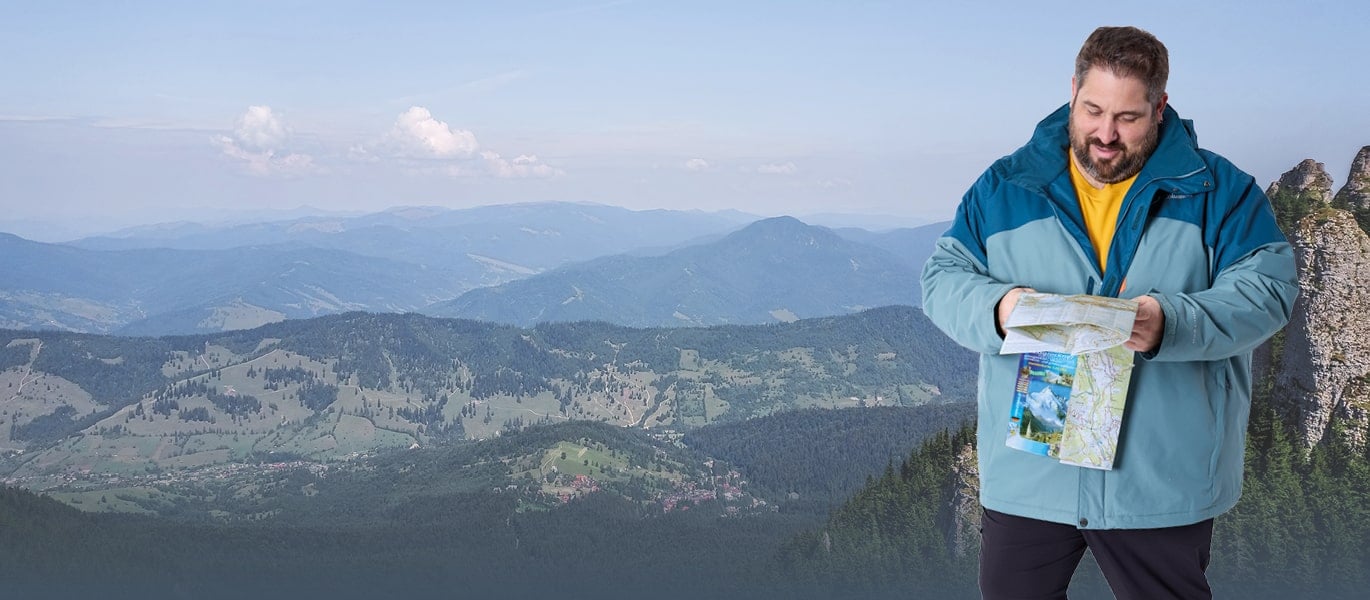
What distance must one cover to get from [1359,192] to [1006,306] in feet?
79.1

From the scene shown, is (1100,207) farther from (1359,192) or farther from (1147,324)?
(1359,192)

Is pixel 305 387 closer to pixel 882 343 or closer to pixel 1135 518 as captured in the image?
pixel 882 343

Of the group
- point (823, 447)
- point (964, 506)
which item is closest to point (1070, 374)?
point (964, 506)

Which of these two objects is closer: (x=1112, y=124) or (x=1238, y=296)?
(x=1238, y=296)

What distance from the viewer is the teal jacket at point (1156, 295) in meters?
2.81

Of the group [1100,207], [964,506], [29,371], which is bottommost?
[29,371]

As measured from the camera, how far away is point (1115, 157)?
2.99 meters

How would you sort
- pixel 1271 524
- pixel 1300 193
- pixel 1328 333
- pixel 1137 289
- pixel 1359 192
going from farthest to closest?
1. pixel 1271 524
2. pixel 1359 192
3. pixel 1300 193
4. pixel 1328 333
5. pixel 1137 289

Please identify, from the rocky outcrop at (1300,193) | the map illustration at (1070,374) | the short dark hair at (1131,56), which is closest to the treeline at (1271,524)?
the rocky outcrop at (1300,193)

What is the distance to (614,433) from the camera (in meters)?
83.6

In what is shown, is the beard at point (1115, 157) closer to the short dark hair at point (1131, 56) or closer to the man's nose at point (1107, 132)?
the man's nose at point (1107, 132)

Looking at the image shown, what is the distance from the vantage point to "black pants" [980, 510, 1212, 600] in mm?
3020

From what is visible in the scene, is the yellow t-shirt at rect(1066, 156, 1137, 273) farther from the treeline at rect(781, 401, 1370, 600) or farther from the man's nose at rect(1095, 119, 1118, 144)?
the treeline at rect(781, 401, 1370, 600)

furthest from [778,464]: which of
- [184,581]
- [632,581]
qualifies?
[184,581]
